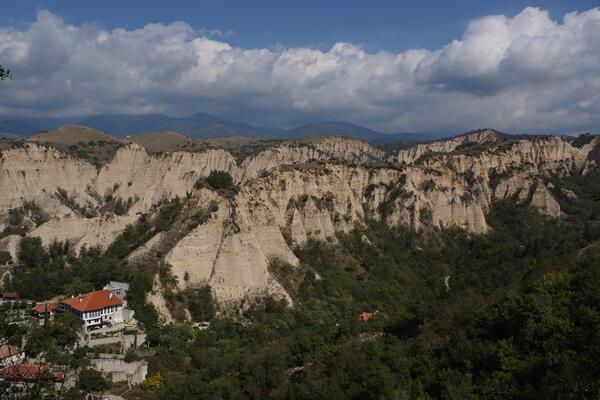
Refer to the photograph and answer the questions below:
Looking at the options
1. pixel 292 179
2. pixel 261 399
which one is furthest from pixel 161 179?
pixel 261 399

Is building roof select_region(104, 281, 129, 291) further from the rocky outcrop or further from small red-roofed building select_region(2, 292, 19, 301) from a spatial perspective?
the rocky outcrop

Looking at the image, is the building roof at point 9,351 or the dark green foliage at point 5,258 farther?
the dark green foliage at point 5,258

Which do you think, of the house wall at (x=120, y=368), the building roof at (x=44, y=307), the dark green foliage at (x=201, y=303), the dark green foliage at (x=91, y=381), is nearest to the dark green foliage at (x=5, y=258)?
the building roof at (x=44, y=307)

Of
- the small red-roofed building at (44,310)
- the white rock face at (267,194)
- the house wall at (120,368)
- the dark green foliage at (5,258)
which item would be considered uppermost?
the white rock face at (267,194)

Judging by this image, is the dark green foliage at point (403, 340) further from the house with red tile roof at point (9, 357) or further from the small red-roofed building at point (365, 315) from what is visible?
the house with red tile roof at point (9, 357)

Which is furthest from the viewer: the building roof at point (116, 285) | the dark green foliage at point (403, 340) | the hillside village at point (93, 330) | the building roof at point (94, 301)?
the building roof at point (116, 285)

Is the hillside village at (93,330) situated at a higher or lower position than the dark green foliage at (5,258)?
lower

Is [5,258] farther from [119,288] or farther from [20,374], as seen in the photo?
[20,374]

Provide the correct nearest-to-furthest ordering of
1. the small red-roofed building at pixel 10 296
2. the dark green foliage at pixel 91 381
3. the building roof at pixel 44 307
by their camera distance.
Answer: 1. the dark green foliage at pixel 91 381
2. the building roof at pixel 44 307
3. the small red-roofed building at pixel 10 296
